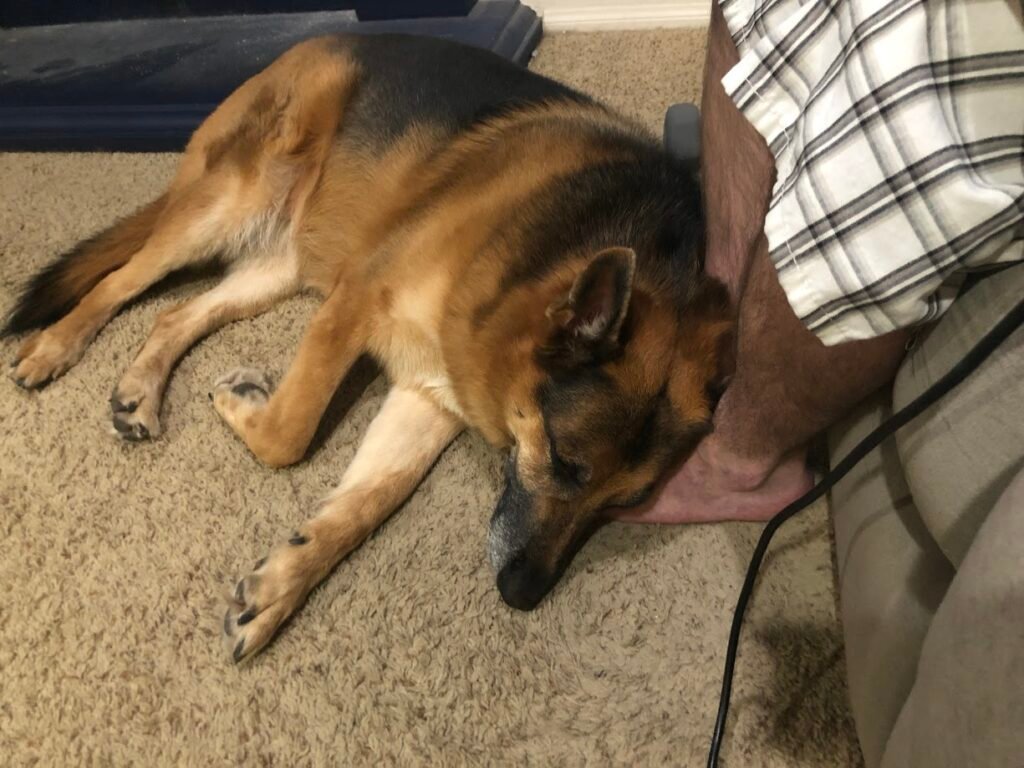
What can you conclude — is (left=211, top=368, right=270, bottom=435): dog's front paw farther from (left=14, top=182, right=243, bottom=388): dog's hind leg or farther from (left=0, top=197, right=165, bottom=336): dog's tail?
(left=0, top=197, right=165, bottom=336): dog's tail

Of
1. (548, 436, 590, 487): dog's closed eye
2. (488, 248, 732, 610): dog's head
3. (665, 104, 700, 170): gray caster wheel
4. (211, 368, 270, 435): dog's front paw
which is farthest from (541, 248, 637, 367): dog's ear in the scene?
(665, 104, 700, 170): gray caster wheel

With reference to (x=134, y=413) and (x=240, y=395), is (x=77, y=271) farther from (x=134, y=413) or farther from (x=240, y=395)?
(x=240, y=395)

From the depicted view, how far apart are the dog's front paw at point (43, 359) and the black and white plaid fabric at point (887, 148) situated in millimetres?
1597

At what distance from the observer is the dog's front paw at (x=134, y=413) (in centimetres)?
160

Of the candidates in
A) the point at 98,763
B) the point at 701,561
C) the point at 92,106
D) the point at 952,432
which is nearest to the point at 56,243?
the point at 92,106

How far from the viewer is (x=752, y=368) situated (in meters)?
1.26

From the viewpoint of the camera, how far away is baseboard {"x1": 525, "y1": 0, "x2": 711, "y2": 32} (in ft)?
9.43

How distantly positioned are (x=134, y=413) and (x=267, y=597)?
1.90 feet

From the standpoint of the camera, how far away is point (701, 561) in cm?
146

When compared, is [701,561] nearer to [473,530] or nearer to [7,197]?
[473,530]

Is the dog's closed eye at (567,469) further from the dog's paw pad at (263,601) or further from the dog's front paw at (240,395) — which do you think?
the dog's front paw at (240,395)

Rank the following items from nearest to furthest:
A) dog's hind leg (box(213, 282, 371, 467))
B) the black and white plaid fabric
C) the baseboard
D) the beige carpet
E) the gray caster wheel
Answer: the black and white plaid fabric < the beige carpet < dog's hind leg (box(213, 282, 371, 467)) < the gray caster wheel < the baseboard

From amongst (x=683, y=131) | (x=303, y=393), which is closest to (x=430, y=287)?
(x=303, y=393)

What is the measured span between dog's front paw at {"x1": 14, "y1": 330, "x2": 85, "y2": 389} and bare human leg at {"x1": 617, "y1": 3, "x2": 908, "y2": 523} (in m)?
1.37
